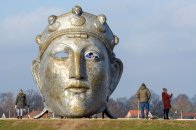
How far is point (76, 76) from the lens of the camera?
76.6 feet

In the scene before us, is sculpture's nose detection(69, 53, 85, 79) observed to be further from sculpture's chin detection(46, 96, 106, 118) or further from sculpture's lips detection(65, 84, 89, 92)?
sculpture's chin detection(46, 96, 106, 118)

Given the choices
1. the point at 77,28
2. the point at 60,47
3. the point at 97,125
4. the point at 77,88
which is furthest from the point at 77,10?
the point at 97,125

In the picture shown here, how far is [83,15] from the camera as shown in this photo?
82.1 feet

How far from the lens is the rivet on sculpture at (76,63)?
23500 millimetres

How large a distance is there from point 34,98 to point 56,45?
6991 centimetres

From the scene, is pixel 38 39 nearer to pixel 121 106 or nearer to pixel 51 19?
pixel 51 19

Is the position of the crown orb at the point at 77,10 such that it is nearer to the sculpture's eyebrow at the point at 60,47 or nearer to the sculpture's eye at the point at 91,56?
the sculpture's eyebrow at the point at 60,47

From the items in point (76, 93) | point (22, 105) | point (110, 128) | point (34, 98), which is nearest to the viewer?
point (110, 128)

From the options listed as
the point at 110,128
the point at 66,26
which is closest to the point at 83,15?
the point at 66,26

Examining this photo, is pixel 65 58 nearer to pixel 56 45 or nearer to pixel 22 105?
pixel 56 45

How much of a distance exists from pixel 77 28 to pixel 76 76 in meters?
2.13

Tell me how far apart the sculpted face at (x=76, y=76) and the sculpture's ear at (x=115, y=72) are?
137 centimetres

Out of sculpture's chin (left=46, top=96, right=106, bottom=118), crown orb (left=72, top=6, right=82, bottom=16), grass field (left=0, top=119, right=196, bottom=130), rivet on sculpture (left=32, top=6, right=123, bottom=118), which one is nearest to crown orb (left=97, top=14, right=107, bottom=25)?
rivet on sculpture (left=32, top=6, right=123, bottom=118)

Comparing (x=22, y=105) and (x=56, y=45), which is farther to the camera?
(x=22, y=105)
